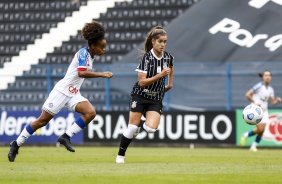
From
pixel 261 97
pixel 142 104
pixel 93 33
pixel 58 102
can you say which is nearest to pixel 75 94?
pixel 58 102

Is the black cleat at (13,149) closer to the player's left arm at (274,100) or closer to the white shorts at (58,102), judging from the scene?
the white shorts at (58,102)

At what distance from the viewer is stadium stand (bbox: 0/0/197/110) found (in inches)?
977

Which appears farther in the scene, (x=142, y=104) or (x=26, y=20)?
(x=26, y=20)

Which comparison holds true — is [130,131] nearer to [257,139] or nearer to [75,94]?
[75,94]

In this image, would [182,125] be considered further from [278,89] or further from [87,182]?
[87,182]

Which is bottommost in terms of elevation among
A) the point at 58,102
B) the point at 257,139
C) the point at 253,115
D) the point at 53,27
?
the point at 257,139

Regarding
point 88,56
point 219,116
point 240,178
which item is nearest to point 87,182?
point 240,178

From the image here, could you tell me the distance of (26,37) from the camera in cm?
2966

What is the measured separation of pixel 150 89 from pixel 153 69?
1.08 feet

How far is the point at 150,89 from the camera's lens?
12836 mm

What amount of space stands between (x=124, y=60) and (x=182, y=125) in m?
3.69

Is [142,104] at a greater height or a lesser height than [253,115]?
greater

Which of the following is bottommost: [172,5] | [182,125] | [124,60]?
[182,125]

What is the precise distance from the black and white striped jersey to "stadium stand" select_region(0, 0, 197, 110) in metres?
11.4
